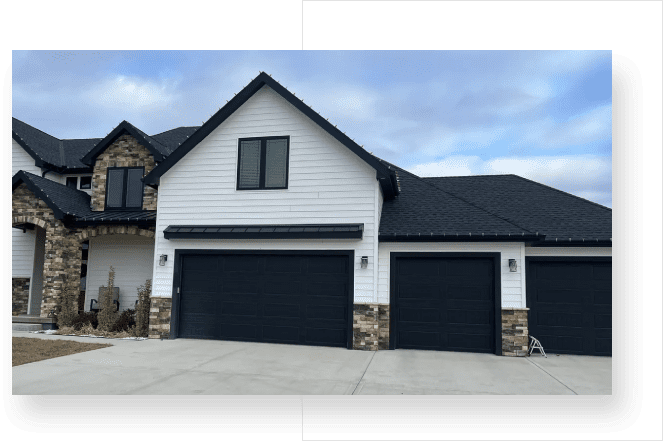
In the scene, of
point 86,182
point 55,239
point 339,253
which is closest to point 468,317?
point 339,253

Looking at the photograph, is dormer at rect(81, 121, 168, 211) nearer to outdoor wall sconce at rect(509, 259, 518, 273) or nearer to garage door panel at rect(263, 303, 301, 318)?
garage door panel at rect(263, 303, 301, 318)

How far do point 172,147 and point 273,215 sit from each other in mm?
6427

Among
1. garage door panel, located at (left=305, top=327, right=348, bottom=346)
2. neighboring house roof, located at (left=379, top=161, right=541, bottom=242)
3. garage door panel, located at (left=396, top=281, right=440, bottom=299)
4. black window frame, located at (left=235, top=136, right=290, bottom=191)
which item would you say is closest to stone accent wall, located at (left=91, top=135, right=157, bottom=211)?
black window frame, located at (left=235, top=136, right=290, bottom=191)

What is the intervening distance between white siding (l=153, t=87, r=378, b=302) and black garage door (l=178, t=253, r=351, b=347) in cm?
42

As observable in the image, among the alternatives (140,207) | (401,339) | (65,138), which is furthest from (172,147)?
(401,339)

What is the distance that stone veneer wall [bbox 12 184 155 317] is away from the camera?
13.8 metres

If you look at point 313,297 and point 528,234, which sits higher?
point 528,234

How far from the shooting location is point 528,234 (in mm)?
10859

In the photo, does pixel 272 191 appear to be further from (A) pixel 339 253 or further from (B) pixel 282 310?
(B) pixel 282 310

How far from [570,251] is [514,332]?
2673 millimetres

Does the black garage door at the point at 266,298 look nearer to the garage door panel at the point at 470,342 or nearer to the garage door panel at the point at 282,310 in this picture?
the garage door panel at the point at 282,310

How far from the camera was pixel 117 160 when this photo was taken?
49.2 feet

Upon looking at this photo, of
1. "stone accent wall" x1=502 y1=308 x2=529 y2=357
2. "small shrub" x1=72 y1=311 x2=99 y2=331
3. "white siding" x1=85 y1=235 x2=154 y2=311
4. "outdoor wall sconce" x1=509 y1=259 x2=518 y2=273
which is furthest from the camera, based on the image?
"white siding" x1=85 y1=235 x2=154 y2=311

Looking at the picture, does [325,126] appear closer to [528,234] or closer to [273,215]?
[273,215]
